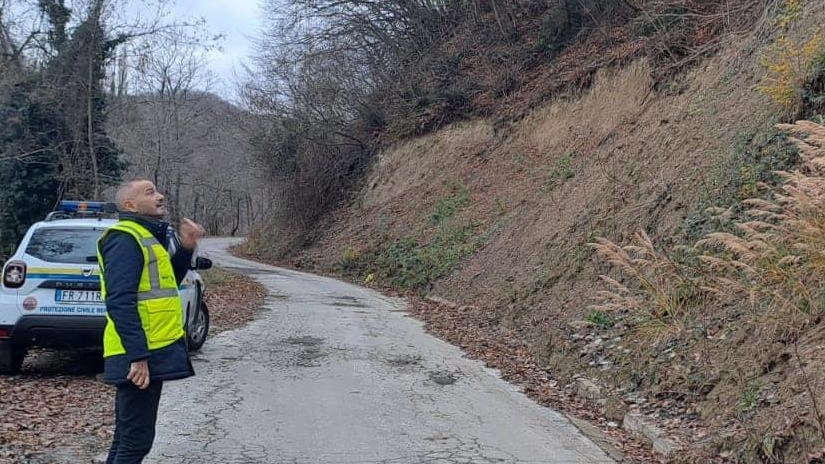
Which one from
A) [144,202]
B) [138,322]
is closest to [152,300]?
[138,322]

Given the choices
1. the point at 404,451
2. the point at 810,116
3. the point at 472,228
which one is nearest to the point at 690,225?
the point at 810,116

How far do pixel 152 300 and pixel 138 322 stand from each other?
163 mm

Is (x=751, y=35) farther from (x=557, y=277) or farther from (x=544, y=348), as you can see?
(x=544, y=348)

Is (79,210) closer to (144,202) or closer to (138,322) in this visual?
(144,202)

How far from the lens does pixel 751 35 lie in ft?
51.8

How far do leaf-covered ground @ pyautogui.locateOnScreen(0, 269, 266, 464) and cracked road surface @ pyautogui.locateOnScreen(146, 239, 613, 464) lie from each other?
57 centimetres

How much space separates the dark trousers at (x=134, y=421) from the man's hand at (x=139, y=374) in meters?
0.09

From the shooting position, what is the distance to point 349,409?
7.59 m

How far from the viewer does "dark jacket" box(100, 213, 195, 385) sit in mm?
Answer: 4176

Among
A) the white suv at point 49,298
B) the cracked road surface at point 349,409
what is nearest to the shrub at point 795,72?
the cracked road surface at point 349,409

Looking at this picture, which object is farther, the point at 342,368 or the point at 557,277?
the point at 557,277

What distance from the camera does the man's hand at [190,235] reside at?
15.2ft

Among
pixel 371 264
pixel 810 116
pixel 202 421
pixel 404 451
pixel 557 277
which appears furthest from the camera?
pixel 371 264

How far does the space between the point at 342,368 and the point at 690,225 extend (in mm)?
5196
